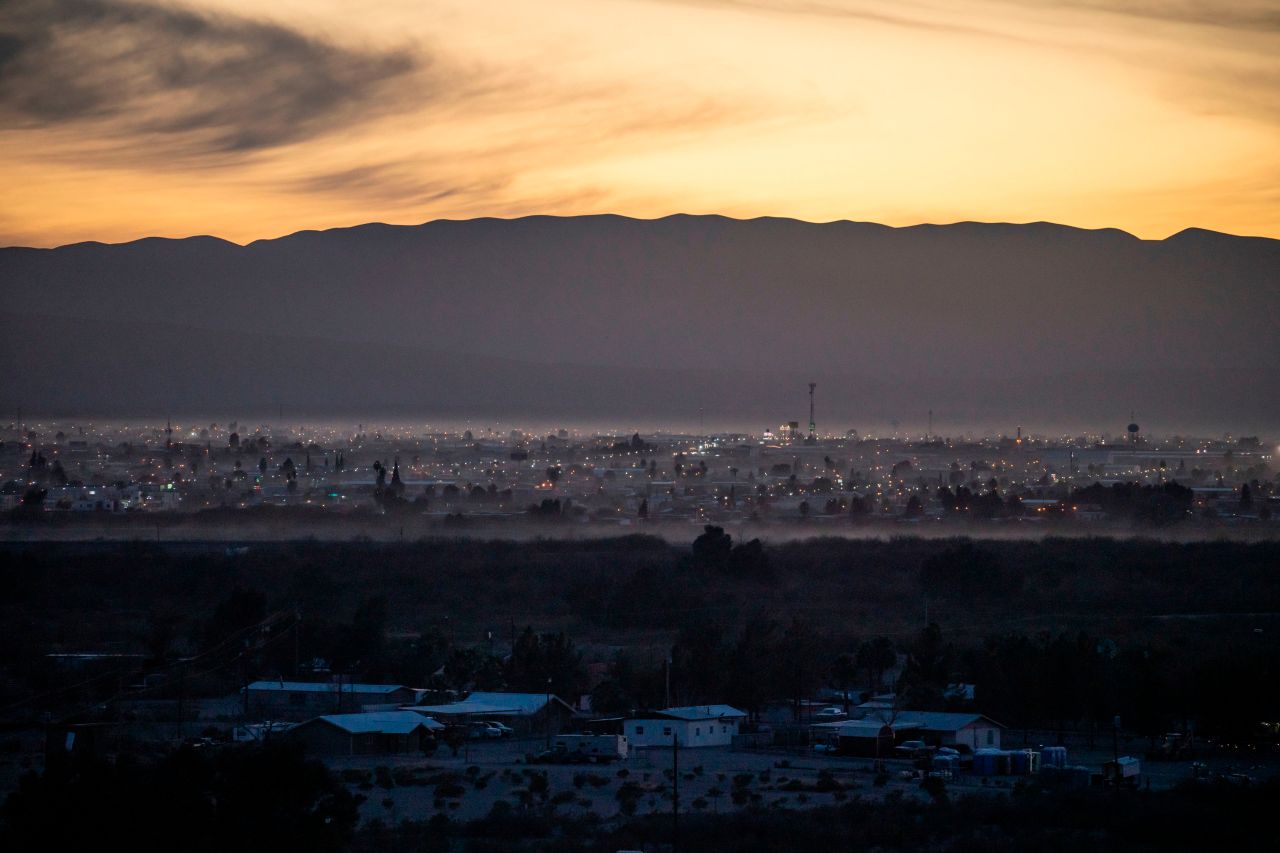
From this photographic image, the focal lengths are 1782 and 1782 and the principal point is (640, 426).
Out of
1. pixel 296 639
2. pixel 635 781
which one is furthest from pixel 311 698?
pixel 635 781

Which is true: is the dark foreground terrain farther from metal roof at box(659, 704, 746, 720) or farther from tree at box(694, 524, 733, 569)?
metal roof at box(659, 704, 746, 720)

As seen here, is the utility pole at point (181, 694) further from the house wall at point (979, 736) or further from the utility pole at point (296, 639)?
the house wall at point (979, 736)

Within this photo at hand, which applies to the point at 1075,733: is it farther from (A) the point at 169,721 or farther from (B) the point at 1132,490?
(B) the point at 1132,490

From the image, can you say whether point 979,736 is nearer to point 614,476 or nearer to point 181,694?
point 181,694

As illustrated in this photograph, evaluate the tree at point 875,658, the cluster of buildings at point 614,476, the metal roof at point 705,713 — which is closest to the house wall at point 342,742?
the metal roof at point 705,713

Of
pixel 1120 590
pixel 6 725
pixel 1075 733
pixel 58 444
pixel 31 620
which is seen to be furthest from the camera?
pixel 58 444

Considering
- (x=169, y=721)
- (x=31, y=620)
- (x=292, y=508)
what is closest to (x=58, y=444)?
(x=292, y=508)
